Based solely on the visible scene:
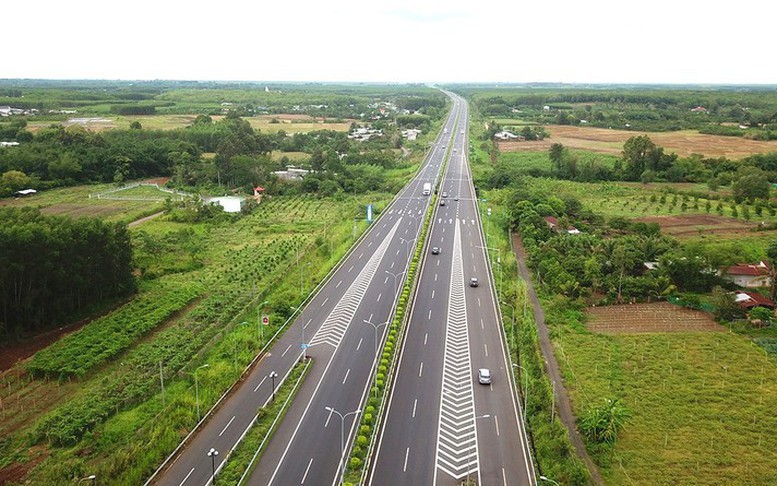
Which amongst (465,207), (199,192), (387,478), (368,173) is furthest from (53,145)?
(387,478)

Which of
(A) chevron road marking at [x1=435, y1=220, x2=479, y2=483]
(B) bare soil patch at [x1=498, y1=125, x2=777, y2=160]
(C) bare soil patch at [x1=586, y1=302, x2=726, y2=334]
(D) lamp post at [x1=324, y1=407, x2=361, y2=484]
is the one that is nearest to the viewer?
(D) lamp post at [x1=324, y1=407, x2=361, y2=484]

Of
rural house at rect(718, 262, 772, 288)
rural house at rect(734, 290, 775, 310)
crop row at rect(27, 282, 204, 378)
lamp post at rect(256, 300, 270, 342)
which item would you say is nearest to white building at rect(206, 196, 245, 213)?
crop row at rect(27, 282, 204, 378)

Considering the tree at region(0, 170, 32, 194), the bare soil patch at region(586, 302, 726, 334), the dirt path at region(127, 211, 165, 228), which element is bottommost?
the bare soil patch at region(586, 302, 726, 334)

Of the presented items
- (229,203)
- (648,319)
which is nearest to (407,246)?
(648,319)

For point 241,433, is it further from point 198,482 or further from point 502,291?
point 502,291

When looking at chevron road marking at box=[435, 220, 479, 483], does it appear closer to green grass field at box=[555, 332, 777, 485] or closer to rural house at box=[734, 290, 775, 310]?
green grass field at box=[555, 332, 777, 485]

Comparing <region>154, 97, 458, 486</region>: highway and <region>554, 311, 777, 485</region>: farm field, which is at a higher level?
<region>154, 97, 458, 486</region>: highway

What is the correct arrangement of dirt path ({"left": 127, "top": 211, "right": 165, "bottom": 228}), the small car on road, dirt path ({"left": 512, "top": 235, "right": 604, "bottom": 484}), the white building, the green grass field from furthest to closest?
the white building, dirt path ({"left": 127, "top": 211, "right": 165, "bottom": 228}), the small car on road, dirt path ({"left": 512, "top": 235, "right": 604, "bottom": 484}), the green grass field
